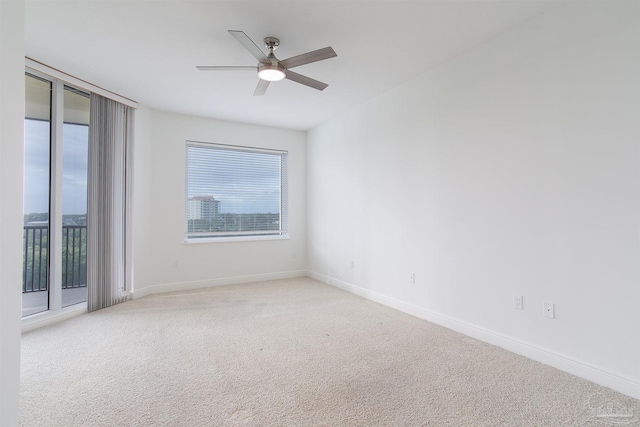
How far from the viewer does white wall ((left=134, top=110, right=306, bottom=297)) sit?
4.37 m

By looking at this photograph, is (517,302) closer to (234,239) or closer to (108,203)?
(234,239)

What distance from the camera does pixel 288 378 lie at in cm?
216

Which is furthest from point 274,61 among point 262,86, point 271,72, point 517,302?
point 517,302

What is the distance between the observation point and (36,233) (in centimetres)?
334

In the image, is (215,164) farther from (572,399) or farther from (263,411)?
(572,399)

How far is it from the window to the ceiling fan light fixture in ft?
8.50

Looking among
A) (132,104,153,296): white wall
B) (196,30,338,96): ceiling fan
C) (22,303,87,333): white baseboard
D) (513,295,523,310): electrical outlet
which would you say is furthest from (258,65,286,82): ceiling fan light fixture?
(22,303,87,333): white baseboard

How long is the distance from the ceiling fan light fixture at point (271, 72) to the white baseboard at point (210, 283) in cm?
331

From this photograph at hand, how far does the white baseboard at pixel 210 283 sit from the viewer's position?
4355mm

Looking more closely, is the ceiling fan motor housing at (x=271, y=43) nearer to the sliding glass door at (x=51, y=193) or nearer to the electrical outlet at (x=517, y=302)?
the sliding glass door at (x=51, y=193)

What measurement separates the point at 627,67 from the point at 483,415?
2.31 metres

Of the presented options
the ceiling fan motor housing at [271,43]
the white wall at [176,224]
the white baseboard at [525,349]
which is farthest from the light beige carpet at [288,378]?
the ceiling fan motor housing at [271,43]

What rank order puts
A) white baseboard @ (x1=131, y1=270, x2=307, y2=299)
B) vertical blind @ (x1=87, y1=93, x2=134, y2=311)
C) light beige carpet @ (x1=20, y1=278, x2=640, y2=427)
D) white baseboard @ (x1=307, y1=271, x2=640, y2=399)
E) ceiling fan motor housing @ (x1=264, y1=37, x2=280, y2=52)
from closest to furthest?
light beige carpet @ (x1=20, y1=278, x2=640, y2=427) < white baseboard @ (x1=307, y1=271, x2=640, y2=399) < ceiling fan motor housing @ (x1=264, y1=37, x2=280, y2=52) < vertical blind @ (x1=87, y1=93, x2=134, y2=311) < white baseboard @ (x1=131, y1=270, x2=307, y2=299)

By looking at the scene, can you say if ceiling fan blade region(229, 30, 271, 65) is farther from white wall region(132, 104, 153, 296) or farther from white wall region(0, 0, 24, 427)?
white wall region(132, 104, 153, 296)
